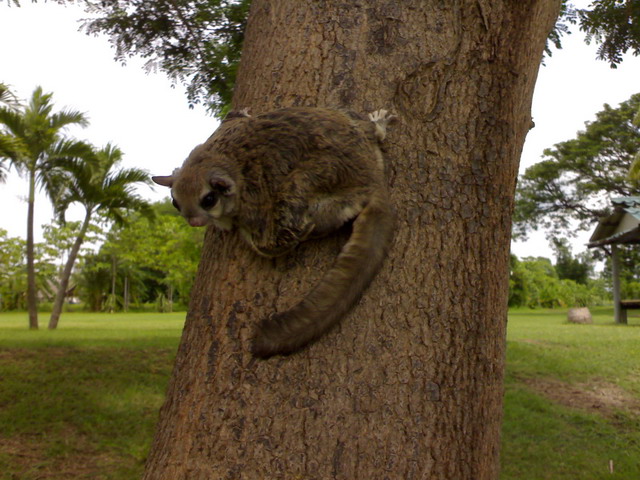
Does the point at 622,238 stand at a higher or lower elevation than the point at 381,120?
higher

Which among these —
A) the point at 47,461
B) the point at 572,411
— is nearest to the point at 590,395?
the point at 572,411

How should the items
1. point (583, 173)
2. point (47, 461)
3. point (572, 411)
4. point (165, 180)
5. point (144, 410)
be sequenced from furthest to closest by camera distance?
point (583, 173), point (572, 411), point (144, 410), point (47, 461), point (165, 180)

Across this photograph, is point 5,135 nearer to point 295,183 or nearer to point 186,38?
point 186,38

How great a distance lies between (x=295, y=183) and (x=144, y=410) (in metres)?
5.22

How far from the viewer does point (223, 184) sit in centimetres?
185

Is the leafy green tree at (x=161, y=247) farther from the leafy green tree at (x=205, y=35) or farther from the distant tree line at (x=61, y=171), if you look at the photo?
the leafy green tree at (x=205, y=35)

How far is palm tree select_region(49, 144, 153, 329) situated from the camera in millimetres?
14703

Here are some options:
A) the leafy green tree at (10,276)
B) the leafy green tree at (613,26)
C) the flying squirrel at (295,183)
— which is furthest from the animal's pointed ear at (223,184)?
the leafy green tree at (10,276)

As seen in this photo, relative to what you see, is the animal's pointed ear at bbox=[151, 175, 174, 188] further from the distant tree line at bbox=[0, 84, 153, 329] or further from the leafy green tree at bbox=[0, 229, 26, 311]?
the leafy green tree at bbox=[0, 229, 26, 311]

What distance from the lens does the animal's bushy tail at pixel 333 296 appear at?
159 cm

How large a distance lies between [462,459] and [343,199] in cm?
90

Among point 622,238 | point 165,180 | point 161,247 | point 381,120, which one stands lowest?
point 165,180

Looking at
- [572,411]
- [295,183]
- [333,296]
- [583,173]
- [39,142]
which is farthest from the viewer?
[583,173]

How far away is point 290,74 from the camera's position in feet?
6.48
